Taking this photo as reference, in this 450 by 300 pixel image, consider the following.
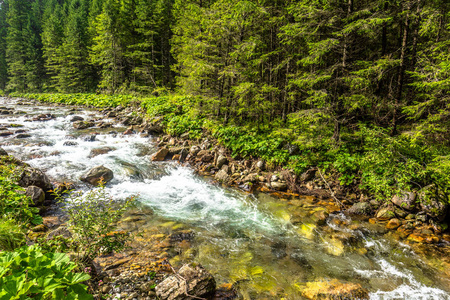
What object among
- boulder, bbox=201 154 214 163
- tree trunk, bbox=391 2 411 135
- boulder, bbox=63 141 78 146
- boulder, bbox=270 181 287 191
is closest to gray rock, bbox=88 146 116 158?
boulder, bbox=63 141 78 146

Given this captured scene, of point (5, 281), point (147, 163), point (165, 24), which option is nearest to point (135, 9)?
point (165, 24)

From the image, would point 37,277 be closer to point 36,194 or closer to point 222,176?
point 36,194

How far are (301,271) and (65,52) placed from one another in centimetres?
4491

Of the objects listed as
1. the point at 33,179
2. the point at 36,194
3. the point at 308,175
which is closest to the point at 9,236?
the point at 36,194

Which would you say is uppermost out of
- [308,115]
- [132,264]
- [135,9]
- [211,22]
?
[135,9]

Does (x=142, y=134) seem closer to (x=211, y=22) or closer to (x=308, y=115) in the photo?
(x=211, y=22)

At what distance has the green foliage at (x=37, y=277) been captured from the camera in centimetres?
153

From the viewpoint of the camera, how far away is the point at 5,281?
157 cm

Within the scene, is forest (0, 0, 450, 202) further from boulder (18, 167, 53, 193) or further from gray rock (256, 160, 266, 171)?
boulder (18, 167, 53, 193)

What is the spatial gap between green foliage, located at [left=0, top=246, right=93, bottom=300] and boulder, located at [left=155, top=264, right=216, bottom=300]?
1983 millimetres

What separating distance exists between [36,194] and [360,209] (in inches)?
412

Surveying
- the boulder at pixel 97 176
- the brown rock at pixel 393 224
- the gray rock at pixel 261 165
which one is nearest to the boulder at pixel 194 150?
the gray rock at pixel 261 165

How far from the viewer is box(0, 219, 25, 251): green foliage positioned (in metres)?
2.72

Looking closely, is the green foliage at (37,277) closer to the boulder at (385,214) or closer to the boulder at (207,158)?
the boulder at (385,214)
